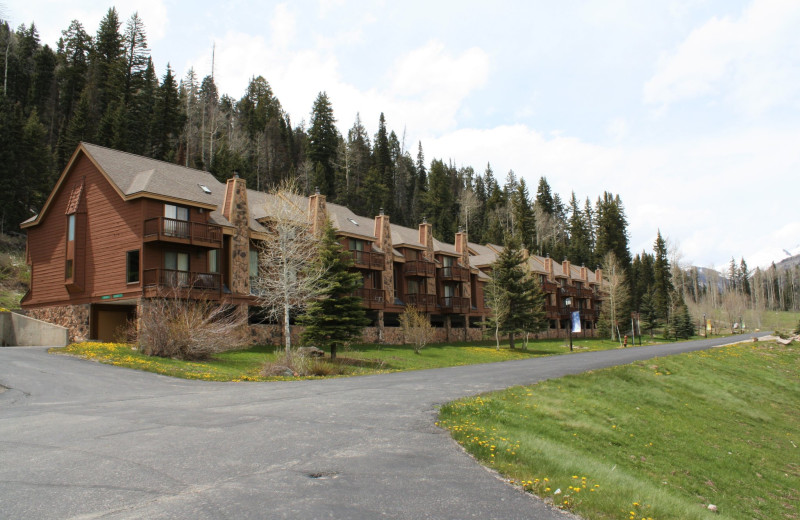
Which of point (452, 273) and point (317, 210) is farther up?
point (317, 210)

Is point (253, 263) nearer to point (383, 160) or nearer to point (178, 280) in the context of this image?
point (178, 280)

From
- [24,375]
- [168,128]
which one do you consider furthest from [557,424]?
[168,128]

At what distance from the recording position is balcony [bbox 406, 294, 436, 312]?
4875cm

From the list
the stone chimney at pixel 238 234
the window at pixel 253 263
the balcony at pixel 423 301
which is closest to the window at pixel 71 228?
the stone chimney at pixel 238 234

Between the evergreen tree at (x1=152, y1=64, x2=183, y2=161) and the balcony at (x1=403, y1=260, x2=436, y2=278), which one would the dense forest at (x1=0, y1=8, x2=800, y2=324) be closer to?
the evergreen tree at (x1=152, y1=64, x2=183, y2=161)

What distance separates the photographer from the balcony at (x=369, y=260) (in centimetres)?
4391

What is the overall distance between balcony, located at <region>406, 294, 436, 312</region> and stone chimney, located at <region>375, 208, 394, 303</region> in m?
2.35

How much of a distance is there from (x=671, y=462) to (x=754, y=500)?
1780 millimetres

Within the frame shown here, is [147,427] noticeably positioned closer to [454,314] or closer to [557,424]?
[557,424]

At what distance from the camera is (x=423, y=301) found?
49.7 metres

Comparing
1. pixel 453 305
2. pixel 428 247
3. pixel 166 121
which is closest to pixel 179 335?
pixel 428 247

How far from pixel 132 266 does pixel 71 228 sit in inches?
269

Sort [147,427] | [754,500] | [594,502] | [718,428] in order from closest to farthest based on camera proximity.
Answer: [594,502]
[147,427]
[754,500]
[718,428]

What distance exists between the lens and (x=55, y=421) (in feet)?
37.4
